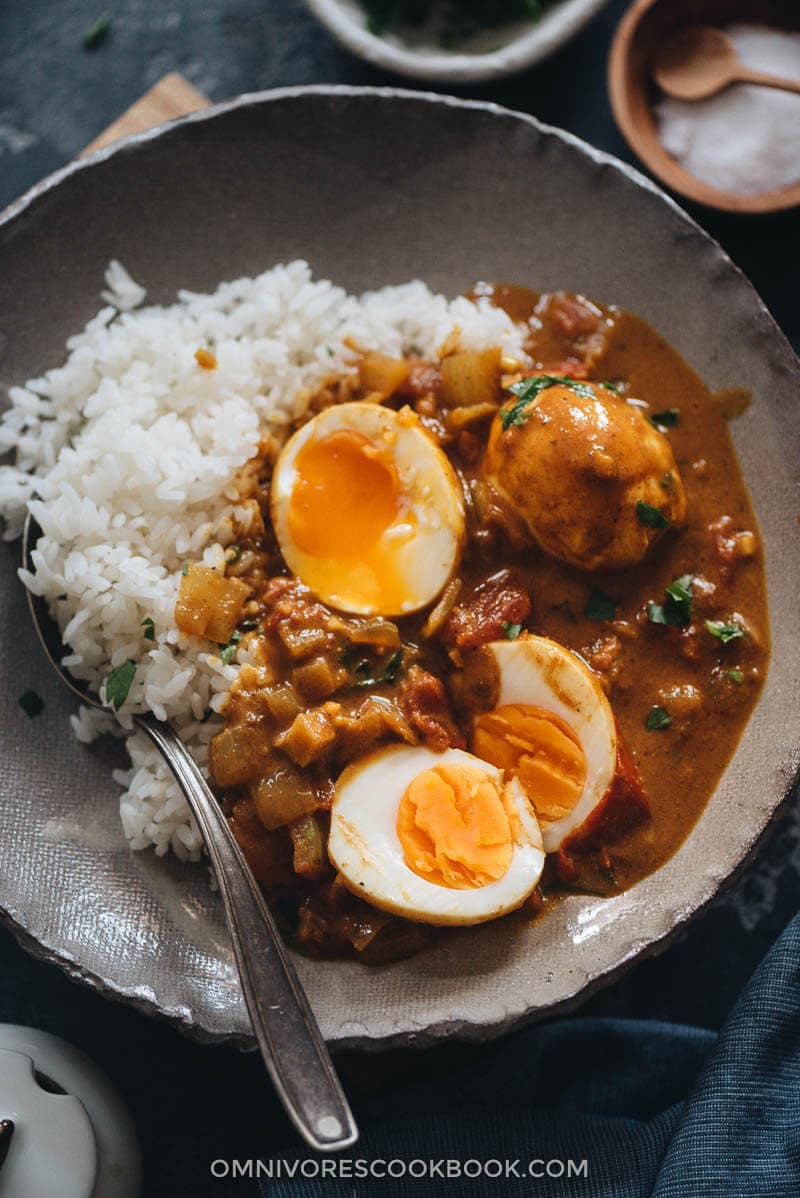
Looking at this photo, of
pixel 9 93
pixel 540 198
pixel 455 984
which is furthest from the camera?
pixel 9 93

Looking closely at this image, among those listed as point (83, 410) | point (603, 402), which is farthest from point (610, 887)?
point (83, 410)

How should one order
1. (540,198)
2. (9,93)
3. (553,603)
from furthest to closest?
(9,93), (540,198), (553,603)

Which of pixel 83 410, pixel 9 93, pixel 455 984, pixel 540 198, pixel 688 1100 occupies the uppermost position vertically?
pixel 9 93

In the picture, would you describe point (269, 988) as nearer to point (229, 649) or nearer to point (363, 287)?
point (229, 649)

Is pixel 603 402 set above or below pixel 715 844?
above

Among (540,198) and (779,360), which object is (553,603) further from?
(540,198)

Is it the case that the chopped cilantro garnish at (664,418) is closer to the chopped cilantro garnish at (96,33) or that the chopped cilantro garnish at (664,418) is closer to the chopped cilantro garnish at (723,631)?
the chopped cilantro garnish at (723,631)

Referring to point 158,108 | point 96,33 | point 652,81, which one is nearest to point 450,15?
point 652,81
